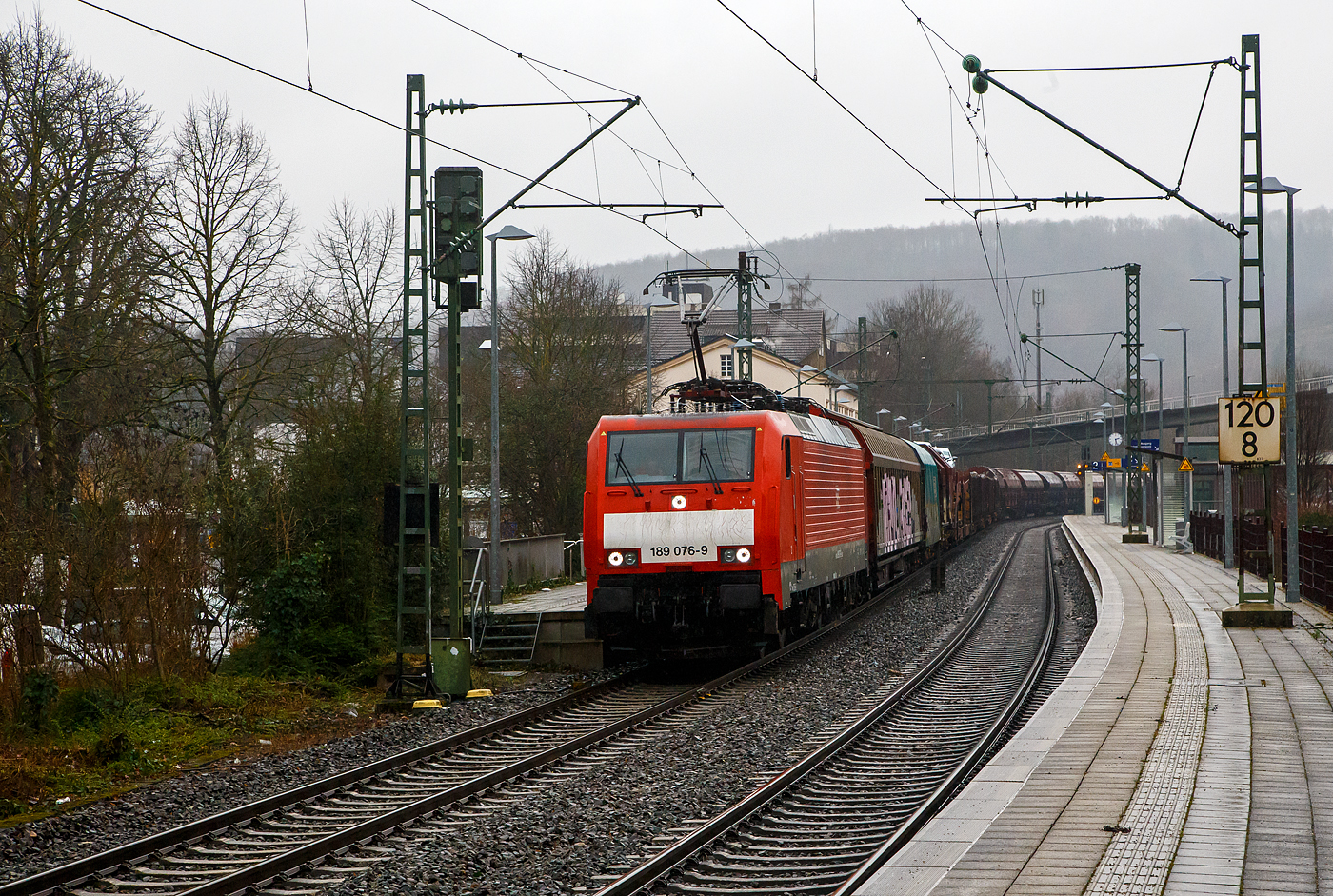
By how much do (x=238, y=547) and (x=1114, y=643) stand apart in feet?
34.6

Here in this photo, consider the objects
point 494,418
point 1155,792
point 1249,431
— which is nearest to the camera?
point 1155,792

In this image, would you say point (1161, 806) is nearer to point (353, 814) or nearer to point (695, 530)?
point (353, 814)

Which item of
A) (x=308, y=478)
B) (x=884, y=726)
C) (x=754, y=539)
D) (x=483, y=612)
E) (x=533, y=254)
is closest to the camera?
(x=884, y=726)

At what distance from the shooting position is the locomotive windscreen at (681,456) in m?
15.1

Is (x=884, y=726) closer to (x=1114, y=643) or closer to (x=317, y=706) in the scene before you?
(x=1114, y=643)

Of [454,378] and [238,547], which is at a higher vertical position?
[454,378]

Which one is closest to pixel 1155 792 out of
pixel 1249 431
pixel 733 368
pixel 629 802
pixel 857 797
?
pixel 857 797

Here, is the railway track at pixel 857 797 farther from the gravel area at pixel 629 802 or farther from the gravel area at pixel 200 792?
the gravel area at pixel 200 792

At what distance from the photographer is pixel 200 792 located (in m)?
9.37

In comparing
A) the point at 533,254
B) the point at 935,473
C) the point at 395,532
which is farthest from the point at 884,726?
the point at 533,254

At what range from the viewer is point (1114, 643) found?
15.0 meters

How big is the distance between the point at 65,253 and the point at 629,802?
15.5m

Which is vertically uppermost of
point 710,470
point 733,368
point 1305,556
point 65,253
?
point 733,368

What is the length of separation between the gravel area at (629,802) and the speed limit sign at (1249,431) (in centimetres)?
536
